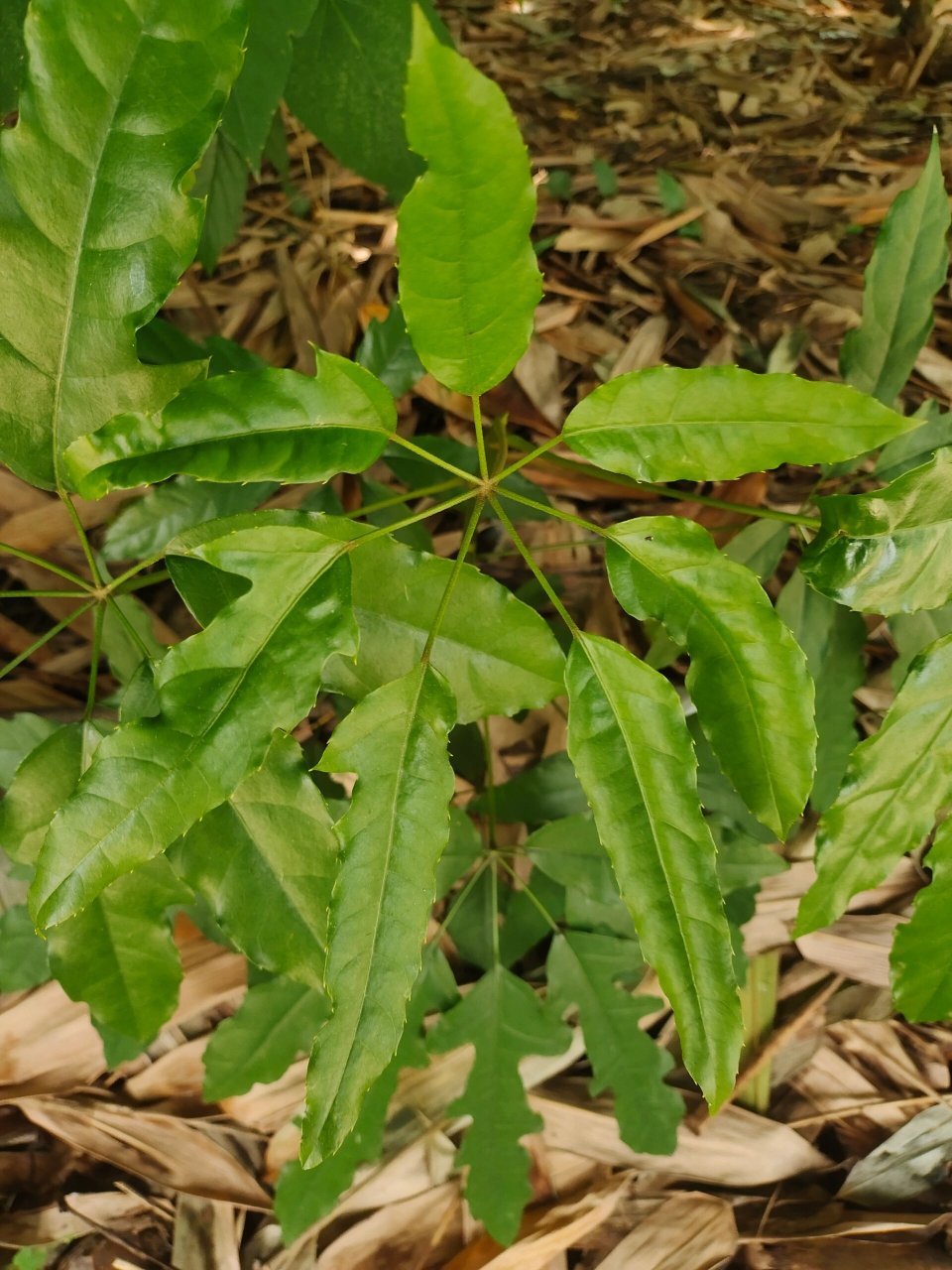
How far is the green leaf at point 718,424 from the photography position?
16.2 inches

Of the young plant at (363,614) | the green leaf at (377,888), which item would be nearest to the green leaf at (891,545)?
the young plant at (363,614)

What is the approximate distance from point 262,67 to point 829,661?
0.62 m

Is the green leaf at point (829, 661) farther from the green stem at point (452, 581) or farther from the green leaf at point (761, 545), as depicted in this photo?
the green stem at point (452, 581)

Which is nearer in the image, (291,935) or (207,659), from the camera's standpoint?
(207,659)

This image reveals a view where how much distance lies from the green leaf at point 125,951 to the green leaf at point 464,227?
39 cm

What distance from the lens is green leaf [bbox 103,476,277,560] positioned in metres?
0.77

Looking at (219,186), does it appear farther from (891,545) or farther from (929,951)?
(929,951)

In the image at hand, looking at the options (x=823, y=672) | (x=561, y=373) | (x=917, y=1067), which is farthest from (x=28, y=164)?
(x=917, y=1067)

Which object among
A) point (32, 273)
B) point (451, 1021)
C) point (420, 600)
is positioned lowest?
point (451, 1021)

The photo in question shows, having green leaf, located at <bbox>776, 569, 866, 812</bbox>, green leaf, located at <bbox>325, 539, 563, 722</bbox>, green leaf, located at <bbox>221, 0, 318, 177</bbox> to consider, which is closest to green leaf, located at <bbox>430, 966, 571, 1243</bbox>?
green leaf, located at <bbox>776, 569, 866, 812</bbox>

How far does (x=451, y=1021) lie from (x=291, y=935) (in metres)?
0.38

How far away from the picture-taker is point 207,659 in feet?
1.43

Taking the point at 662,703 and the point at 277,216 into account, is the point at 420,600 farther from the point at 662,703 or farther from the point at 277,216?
the point at 277,216

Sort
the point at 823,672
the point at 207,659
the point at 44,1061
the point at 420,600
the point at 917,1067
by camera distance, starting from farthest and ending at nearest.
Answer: the point at 917,1067 < the point at 44,1061 < the point at 823,672 < the point at 420,600 < the point at 207,659
